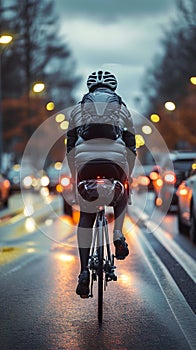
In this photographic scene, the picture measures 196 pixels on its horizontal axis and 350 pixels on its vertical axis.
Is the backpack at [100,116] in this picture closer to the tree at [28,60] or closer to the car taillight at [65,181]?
the car taillight at [65,181]

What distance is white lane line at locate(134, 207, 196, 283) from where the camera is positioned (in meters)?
11.1

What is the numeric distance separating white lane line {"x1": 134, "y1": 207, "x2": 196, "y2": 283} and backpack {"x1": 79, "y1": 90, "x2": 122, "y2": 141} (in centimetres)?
306

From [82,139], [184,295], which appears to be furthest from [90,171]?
[184,295]

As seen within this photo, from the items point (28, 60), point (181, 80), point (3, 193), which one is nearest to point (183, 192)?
point (3, 193)

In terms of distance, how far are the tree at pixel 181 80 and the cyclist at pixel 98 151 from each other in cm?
4032

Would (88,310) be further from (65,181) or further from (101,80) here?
(65,181)

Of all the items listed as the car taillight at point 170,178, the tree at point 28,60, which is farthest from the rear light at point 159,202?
the tree at point 28,60

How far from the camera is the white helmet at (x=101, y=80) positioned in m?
7.88

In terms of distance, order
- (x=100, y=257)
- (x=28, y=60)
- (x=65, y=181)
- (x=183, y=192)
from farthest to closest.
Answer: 1. (x=28, y=60)
2. (x=65, y=181)
3. (x=183, y=192)
4. (x=100, y=257)

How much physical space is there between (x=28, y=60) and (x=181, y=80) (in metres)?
11.6

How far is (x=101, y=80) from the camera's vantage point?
7.89m

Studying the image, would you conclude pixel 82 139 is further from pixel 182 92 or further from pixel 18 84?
pixel 18 84

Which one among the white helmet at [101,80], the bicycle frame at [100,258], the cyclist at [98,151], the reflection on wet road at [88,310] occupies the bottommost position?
the reflection on wet road at [88,310]

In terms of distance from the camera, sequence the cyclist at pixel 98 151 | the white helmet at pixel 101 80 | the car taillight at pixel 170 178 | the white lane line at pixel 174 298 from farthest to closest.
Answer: the car taillight at pixel 170 178, the white helmet at pixel 101 80, the cyclist at pixel 98 151, the white lane line at pixel 174 298
